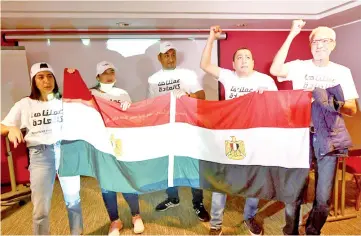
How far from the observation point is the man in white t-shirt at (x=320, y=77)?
183cm

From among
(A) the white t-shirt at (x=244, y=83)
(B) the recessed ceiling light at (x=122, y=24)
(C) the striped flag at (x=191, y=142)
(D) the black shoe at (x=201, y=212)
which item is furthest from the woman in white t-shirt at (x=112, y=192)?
(B) the recessed ceiling light at (x=122, y=24)

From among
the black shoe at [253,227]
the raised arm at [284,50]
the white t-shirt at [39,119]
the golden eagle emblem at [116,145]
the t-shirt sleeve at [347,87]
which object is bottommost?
the black shoe at [253,227]

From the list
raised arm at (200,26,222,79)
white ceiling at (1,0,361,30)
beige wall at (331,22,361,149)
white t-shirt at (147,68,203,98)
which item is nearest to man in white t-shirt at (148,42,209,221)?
white t-shirt at (147,68,203,98)

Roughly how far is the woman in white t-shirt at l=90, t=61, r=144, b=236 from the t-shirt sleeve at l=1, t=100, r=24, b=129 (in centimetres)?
48

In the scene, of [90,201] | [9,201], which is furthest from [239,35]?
[9,201]

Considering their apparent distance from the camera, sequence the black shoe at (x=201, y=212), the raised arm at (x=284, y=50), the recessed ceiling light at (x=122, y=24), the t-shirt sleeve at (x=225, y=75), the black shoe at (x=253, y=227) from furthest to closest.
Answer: the recessed ceiling light at (x=122, y=24) < the black shoe at (x=201, y=212) < the black shoe at (x=253, y=227) < the t-shirt sleeve at (x=225, y=75) < the raised arm at (x=284, y=50)

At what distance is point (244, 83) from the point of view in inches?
79.0

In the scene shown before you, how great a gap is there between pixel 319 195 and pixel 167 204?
1.24 metres

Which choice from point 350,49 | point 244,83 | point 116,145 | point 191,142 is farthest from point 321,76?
point 116,145

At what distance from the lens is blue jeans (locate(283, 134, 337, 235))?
1884 millimetres

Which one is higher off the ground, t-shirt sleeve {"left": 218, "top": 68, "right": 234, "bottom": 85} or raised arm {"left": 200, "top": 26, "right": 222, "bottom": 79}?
raised arm {"left": 200, "top": 26, "right": 222, "bottom": 79}

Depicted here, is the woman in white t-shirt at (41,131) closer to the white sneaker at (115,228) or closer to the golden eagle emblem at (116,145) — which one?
the golden eagle emblem at (116,145)

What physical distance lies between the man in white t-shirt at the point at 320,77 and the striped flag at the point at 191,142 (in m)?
0.11

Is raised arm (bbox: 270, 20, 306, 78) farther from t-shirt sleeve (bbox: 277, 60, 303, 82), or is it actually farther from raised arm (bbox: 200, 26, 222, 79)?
raised arm (bbox: 200, 26, 222, 79)
